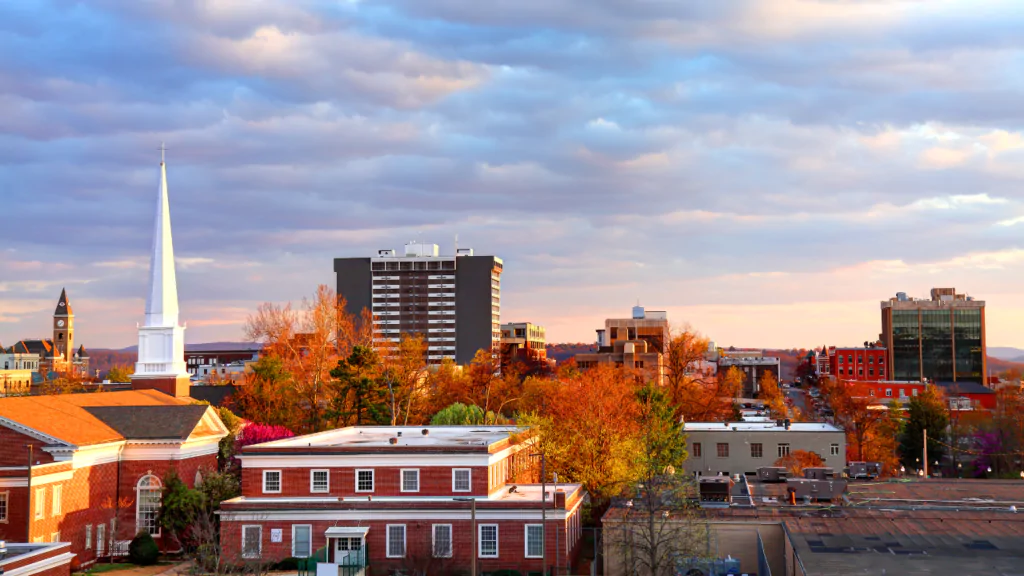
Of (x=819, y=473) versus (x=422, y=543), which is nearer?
(x=422, y=543)

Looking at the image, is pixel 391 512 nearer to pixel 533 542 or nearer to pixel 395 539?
pixel 395 539

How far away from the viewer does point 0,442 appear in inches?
2286

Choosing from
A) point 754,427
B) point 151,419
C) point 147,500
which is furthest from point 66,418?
point 754,427

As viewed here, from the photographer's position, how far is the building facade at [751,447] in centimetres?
8856

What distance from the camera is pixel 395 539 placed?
180 feet

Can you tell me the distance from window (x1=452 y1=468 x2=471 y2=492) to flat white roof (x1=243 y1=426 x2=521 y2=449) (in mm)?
2084

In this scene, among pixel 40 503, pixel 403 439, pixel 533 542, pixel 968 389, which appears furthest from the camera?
pixel 968 389

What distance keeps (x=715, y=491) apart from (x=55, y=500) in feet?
127

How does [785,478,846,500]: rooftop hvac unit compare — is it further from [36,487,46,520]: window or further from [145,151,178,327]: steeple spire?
[145,151,178,327]: steeple spire

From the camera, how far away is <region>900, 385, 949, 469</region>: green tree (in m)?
112

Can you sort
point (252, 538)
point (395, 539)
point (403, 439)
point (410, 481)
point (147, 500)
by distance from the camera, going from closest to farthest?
point (395, 539), point (252, 538), point (410, 481), point (147, 500), point (403, 439)

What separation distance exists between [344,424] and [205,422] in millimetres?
24657

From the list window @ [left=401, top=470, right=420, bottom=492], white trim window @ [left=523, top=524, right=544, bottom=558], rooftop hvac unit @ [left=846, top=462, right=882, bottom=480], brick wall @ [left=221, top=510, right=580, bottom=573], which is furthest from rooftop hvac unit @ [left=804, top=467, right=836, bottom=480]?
window @ [left=401, top=470, right=420, bottom=492]

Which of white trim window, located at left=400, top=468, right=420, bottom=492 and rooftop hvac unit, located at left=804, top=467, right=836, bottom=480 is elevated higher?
white trim window, located at left=400, top=468, right=420, bottom=492
